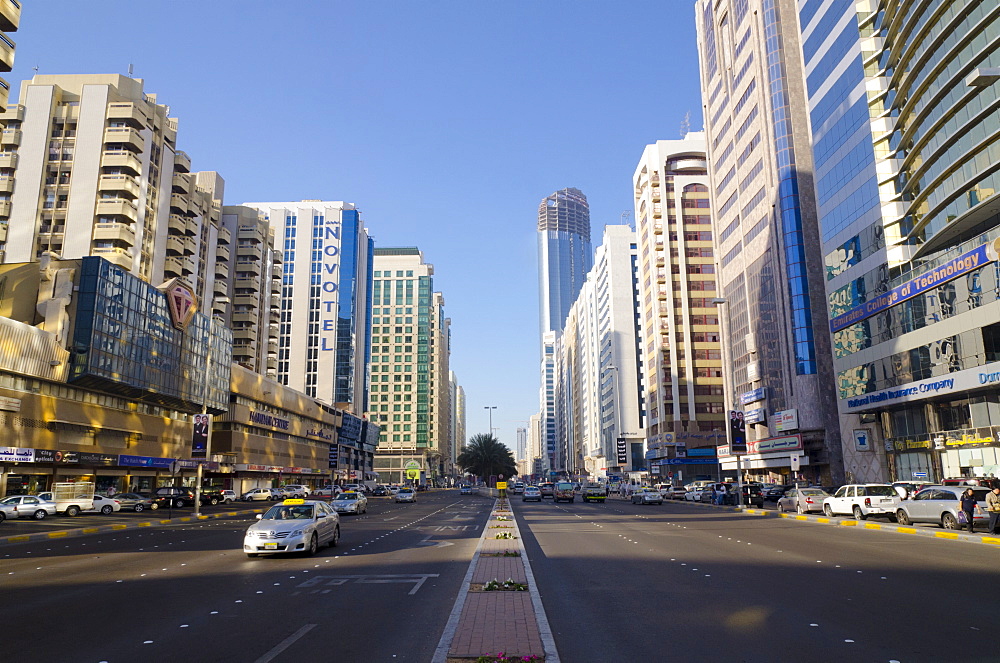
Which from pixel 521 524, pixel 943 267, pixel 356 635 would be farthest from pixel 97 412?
pixel 943 267

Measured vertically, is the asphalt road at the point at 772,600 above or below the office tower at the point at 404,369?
below

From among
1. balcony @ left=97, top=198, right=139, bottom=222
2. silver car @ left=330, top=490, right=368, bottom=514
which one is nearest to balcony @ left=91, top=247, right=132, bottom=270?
balcony @ left=97, top=198, right=139, bottom=222

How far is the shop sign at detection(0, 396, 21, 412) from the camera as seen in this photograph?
42656mm

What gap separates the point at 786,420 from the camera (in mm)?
65688

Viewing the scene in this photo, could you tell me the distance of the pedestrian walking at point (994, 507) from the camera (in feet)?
73.1

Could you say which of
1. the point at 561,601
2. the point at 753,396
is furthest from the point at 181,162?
the point at 561,601

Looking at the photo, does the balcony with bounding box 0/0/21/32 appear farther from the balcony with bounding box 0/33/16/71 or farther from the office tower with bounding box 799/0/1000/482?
the office tower with bounding box 799/0/1000/482

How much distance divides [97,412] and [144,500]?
9.16 meters

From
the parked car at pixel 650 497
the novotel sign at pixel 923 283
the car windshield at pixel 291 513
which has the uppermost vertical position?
the novotel sign at pixel 923 283

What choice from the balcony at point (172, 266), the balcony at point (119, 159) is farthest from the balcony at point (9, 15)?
the balcony at point (172, 266)

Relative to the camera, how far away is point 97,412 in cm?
5266

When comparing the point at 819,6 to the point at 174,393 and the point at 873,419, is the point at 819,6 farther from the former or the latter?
the point at 174,393

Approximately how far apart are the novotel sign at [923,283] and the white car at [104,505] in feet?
178

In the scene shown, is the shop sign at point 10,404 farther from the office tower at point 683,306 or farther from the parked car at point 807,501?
the office tower at point 683,306
